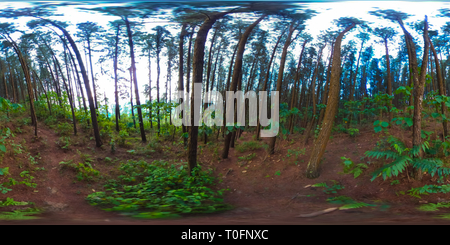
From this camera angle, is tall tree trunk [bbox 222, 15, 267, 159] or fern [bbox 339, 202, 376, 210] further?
tall tree trunk [bbox 222, 15, 267, 159]

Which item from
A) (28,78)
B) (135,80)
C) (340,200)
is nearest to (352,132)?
(340,200)

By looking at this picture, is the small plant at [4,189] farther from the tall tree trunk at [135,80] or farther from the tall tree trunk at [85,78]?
the tall tree trunk at [135,80]

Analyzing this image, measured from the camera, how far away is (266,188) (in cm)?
135

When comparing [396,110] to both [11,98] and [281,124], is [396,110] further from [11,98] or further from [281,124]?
[11,98]

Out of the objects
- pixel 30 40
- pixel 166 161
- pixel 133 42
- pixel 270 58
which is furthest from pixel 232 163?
pixel 30 40

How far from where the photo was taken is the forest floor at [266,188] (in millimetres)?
1206

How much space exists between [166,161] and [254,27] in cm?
131

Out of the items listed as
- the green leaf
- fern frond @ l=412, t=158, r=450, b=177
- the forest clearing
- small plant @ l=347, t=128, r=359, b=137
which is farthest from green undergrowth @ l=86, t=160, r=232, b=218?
the green leaf

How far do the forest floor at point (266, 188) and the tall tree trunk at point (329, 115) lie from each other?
4cm

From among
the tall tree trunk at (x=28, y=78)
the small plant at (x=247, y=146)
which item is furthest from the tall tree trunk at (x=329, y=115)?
the tall tree trunk at (x=28, y=78)

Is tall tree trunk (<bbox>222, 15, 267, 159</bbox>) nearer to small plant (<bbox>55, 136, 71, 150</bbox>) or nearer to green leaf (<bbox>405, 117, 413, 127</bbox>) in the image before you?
small plant (<bbox>55, 136, 71, 150</bbox>)

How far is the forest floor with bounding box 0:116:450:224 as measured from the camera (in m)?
1.21

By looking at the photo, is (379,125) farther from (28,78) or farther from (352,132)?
(28,78)

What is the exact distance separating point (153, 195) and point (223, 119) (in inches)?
31.1
